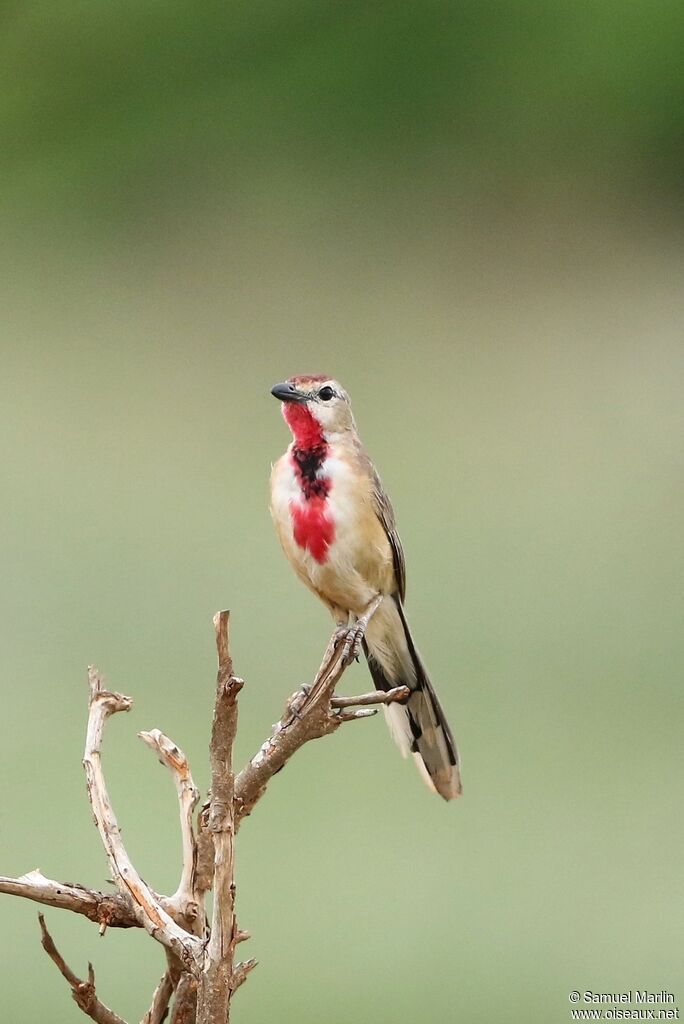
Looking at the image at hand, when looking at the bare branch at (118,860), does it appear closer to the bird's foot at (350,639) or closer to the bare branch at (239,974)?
the bare branch at (239,974)

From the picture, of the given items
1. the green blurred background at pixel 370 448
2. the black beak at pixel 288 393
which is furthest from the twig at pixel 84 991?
the green blurred background at pixel 370 448

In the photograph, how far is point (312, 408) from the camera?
140 cm

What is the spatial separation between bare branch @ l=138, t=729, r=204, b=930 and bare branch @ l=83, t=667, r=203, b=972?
0.08 ft

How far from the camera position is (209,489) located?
3070mm

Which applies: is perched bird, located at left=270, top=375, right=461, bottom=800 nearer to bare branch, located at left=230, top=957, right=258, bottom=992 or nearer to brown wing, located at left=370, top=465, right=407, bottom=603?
brown wing, located at left=370, top=465, right=407, bottom=603

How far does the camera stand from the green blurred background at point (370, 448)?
221cm

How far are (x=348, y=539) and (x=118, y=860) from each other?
592 millimetres

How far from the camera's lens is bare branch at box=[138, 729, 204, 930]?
858mm

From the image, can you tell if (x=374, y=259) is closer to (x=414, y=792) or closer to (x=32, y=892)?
(x=414, y=792)

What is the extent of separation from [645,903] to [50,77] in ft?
8.17

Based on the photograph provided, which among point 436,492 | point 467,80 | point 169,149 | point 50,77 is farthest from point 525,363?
point 50,77

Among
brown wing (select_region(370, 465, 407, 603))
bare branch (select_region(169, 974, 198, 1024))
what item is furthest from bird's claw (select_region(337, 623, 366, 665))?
bare branch (select_region(169, 974, 198, 1024))

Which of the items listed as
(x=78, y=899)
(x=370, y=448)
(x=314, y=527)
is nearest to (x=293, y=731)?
(x=78, y=899)

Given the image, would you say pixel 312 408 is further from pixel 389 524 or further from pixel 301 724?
pixel 301 724
